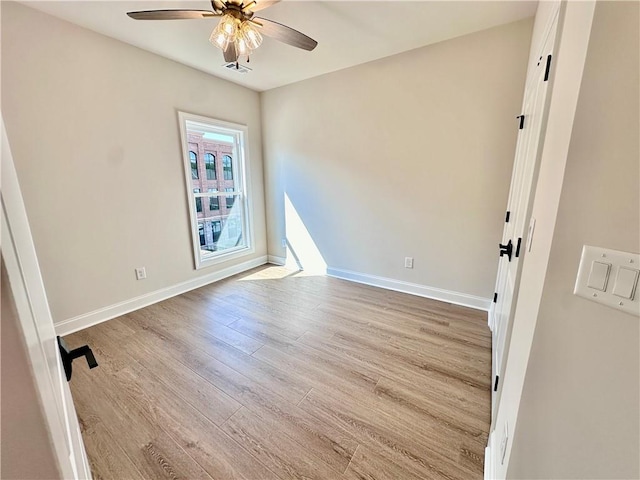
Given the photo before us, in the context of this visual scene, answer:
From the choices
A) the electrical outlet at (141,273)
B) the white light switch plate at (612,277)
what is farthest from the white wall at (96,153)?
the white light switch plate at (612,277)

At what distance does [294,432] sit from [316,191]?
2727 mm

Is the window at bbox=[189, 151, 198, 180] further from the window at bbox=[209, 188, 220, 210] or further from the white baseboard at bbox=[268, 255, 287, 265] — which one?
the white baseboard at bbox=[268, 255, 287, 265]

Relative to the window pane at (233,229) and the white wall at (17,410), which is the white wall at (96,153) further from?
the white wall at (17,410)

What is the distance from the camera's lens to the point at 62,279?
2.32m

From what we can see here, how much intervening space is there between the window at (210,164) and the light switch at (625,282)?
12.1 ft

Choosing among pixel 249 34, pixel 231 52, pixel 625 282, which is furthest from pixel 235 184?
pixel 625 282

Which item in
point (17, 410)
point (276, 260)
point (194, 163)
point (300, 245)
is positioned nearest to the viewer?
point (17, 410)

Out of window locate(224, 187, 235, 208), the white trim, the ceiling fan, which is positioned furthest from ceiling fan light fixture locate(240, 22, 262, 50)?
the white trim

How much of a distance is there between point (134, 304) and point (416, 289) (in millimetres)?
3039

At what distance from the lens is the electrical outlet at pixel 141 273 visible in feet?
9.20

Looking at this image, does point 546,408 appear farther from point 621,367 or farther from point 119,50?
point 119,50

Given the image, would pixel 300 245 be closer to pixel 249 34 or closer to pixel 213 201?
pixel 213 201

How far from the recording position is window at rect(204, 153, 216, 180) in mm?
3436

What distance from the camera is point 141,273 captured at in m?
2.83
